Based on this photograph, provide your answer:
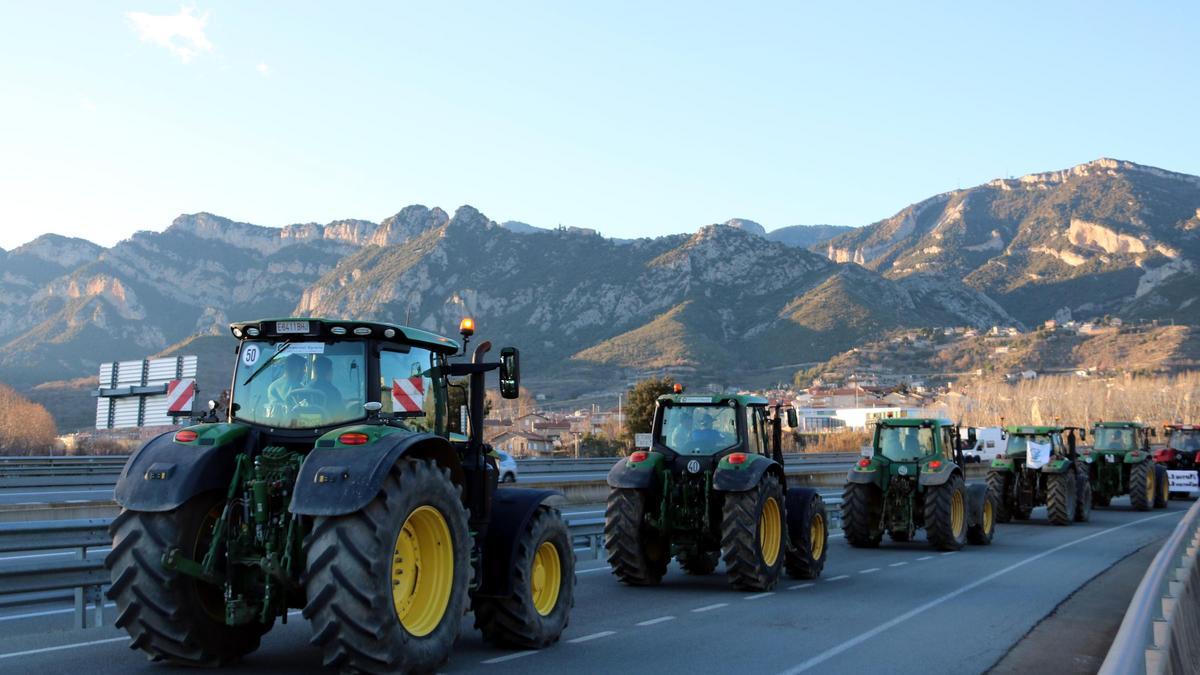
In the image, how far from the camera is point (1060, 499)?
85.0 feet

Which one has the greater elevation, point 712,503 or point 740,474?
point 740,474

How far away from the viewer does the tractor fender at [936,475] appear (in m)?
19.4

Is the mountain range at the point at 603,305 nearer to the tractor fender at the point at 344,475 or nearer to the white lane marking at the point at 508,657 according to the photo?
the white lane marking at the point at 508,657

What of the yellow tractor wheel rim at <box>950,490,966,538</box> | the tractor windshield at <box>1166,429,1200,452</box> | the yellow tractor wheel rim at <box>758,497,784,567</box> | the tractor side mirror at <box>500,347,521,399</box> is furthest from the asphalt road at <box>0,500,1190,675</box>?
the tractor windshield at <box>1166,429,1200,452</box>

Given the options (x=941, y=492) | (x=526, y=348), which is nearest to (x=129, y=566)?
(x=941, y=492)

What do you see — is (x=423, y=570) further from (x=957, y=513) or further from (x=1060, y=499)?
(x=1060, y=499)

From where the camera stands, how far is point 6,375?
14262 centimetres

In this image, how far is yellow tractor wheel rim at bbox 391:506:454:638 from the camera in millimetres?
8031

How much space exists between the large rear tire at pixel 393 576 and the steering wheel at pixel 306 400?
39.7 inches

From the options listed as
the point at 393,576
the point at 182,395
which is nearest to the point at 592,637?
the point at 393,576

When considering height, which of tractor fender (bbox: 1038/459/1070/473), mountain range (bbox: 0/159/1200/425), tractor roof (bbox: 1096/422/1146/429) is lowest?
tractor fender (bbox: 1038/459/1070/473)

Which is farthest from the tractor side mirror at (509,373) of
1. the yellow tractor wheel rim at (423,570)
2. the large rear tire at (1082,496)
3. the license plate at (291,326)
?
the large rear tire at (1082,496)

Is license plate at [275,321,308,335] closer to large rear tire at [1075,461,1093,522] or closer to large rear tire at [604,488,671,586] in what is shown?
large rear tire at [604,488,671,586]

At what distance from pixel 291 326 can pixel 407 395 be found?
991 millimetres
